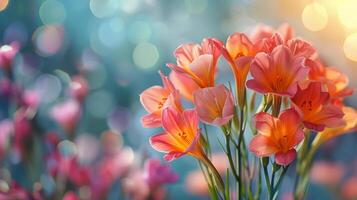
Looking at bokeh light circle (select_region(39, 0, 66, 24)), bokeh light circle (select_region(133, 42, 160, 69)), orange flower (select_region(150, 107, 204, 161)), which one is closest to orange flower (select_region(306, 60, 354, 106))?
orange flower (select_region(150, 107, 204, 161))

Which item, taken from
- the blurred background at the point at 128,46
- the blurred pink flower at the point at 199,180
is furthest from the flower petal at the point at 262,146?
the blurred background at the point at 128,46

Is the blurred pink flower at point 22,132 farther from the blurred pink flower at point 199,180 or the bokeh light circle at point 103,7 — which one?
the bokeh light circle at point 103,7

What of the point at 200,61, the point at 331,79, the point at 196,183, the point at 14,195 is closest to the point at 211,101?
the point at 200,61

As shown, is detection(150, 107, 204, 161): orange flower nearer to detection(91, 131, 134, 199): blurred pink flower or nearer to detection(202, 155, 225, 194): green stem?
detection(202, 155, 225, 194): green stem

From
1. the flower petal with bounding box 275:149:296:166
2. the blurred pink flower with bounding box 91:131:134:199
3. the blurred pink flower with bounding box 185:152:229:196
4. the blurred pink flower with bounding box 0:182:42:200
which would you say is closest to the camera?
the flower petal with bounding box 275:149:296:166

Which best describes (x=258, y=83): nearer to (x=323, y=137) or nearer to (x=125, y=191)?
(x=323, y=137)

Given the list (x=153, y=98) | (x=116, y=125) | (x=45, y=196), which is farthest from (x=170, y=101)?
(x=116, y=125)
